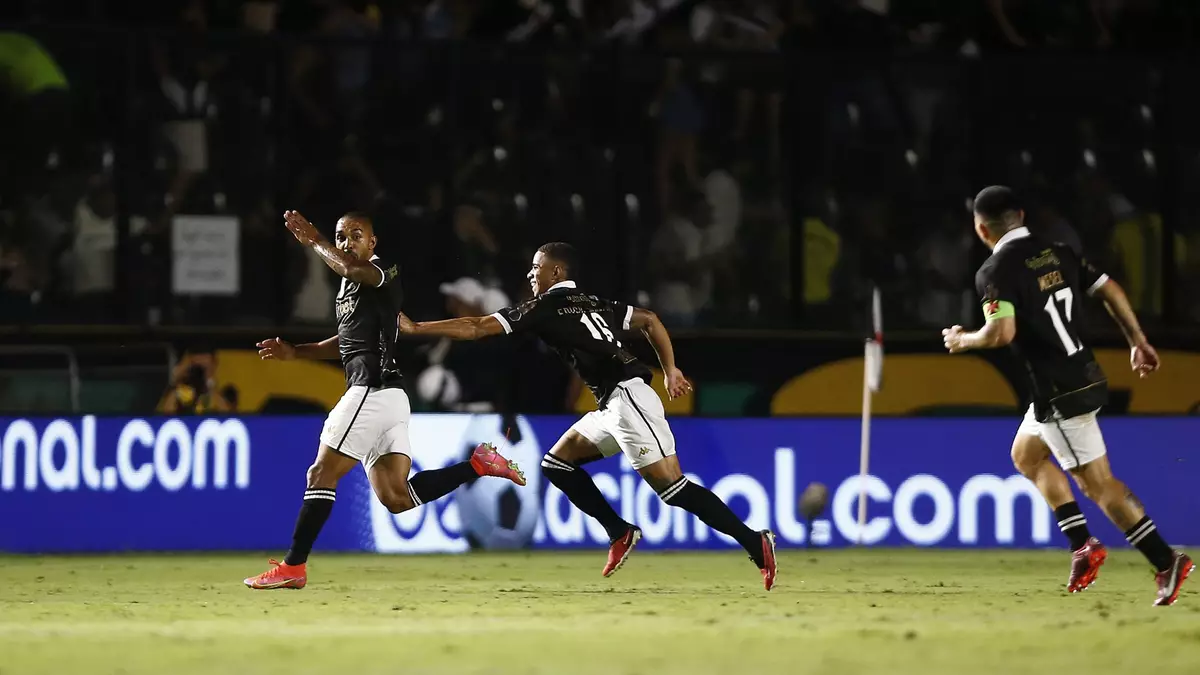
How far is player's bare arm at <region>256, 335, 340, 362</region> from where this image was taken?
34.1 ft

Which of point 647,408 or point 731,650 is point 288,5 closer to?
point 647,408

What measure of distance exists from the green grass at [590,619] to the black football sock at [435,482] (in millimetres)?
526

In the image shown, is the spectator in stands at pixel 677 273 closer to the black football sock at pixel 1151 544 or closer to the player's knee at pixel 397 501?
the player's knee at pixel 397 501

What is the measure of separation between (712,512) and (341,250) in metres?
2.46

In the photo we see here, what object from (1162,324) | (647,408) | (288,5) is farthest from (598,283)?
(647,408)

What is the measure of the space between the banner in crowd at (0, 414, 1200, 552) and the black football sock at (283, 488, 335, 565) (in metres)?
3.79

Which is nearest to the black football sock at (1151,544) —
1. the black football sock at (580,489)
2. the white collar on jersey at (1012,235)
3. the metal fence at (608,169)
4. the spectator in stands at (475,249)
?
the white collar on jersey at (1012,235)

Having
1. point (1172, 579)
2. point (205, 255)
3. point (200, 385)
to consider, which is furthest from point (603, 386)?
point (205, 255)

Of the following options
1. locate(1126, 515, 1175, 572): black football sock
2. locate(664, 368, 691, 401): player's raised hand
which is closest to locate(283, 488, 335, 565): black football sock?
locate(664, 368, 691, 401): player's raised hand

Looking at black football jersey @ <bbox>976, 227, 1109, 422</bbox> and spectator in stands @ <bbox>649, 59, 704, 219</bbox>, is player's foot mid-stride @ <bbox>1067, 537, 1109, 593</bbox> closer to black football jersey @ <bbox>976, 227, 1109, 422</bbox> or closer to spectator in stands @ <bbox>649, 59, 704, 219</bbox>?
black football jersey @ <bbox>976, 227, 1109, 422</bbox>

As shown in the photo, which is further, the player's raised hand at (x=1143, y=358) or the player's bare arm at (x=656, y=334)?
the player's bare arm at (x=656, y=334)

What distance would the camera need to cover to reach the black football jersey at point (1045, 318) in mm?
9547

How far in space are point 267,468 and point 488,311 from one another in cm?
376

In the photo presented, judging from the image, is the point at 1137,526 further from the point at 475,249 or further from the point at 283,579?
the point at 475,249
